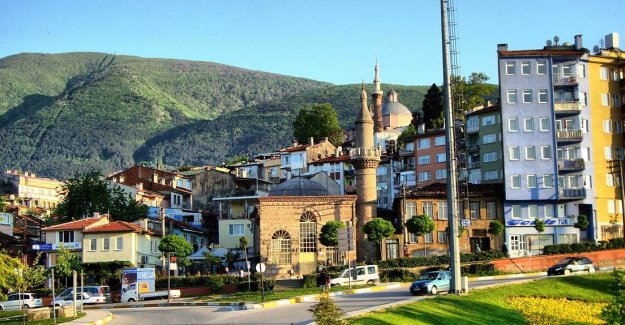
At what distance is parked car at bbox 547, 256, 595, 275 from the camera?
64.6 m

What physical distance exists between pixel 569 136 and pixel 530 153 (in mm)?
4032

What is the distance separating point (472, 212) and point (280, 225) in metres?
18.6

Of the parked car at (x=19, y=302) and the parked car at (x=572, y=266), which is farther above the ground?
the parked car at (x=572, y=266)

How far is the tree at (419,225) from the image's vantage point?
80.1 m

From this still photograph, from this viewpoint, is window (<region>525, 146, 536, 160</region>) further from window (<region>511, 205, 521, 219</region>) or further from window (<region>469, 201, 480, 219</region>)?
window (<region>469, 201, 480, 219</region>)

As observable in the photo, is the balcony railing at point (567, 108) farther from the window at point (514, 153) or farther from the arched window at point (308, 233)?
the arched window at point (308, 233)

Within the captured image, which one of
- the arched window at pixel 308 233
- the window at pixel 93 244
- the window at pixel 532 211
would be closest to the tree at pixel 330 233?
the arched window at pixel 308 233

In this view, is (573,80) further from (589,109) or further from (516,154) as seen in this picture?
(516,154)

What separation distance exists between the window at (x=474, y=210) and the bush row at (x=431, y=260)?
10724 mm

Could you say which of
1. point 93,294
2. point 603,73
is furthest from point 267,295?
point 603,73

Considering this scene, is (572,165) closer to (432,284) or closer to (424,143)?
(424,143)

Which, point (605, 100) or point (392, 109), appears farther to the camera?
point (392, 109)

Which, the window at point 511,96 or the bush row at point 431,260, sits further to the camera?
the window at point 511,96

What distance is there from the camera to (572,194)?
8850 centimetres
